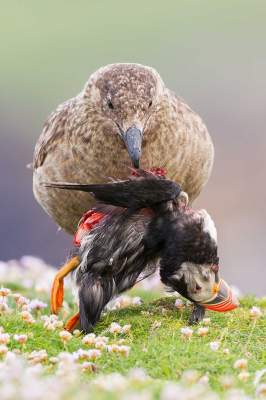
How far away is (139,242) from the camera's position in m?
5.53

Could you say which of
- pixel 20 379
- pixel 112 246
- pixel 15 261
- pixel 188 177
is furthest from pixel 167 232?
pixel 15 261

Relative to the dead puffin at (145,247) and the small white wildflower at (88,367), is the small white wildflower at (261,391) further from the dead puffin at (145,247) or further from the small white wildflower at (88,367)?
the dead puffin at (145,247)

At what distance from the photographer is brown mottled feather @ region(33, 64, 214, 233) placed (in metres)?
6.25

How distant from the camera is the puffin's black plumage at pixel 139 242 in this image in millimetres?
5477

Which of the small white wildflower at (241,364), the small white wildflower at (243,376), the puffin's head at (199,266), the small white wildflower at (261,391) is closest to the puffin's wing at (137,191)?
the puffin's head at (199,266)

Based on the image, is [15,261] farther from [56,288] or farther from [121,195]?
[121,195]

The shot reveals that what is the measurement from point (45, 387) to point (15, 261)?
7.17 meters

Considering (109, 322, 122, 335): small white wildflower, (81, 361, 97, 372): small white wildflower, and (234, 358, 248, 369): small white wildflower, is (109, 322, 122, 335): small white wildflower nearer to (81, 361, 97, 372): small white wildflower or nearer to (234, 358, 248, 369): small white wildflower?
(81, 361, 97, 372): small white wildflower

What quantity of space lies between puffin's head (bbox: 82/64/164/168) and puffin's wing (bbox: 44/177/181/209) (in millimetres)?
220

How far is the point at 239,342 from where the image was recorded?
5.18m

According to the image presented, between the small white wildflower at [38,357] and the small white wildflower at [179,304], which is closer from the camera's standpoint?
the small white wildflower at [38,357]

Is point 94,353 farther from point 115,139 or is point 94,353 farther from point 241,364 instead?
point 115,139

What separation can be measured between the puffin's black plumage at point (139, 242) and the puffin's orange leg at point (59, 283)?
128 mm

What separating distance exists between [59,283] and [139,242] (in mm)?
774
